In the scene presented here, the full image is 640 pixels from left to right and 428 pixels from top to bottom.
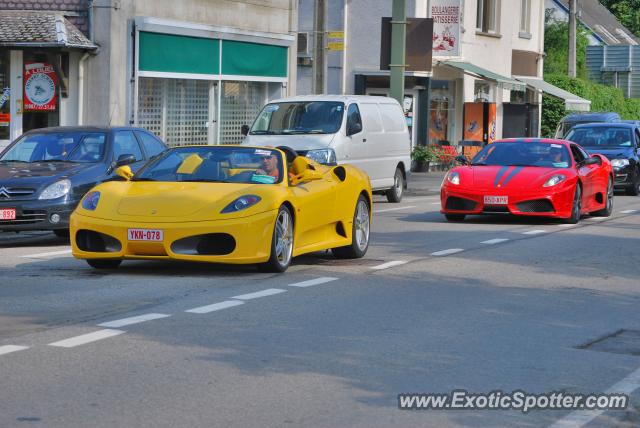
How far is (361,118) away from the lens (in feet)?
76.7

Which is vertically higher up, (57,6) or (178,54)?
(57,6)

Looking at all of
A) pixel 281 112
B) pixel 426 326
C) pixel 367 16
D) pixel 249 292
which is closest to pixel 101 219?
pixel 249 292

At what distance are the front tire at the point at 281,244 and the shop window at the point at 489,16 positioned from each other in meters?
33.1

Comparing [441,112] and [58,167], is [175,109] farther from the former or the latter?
[441,112]

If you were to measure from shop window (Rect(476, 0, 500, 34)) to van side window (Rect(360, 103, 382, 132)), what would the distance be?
69.7 ft

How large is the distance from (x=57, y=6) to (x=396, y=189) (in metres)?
7.62

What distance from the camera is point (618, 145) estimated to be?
1172 inches

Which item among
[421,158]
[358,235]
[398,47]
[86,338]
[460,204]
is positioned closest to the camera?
[86,338]

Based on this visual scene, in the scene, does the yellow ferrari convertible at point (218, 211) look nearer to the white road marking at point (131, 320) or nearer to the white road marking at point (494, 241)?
the white road marking at point (131, 320)

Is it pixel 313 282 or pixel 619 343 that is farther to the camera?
pixel 313 282

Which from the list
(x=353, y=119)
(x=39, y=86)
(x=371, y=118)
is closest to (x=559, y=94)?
(x=371, y=118)

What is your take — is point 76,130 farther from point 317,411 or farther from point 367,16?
point 367,16

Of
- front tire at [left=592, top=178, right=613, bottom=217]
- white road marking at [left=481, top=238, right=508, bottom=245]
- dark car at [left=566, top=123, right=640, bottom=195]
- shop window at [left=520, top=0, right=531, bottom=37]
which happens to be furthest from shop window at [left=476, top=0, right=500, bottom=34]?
white road marking at [left=481, top=238, right=508, bottom=245]

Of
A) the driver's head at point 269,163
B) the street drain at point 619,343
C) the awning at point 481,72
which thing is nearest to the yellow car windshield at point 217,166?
the driver's head at point 269,163
